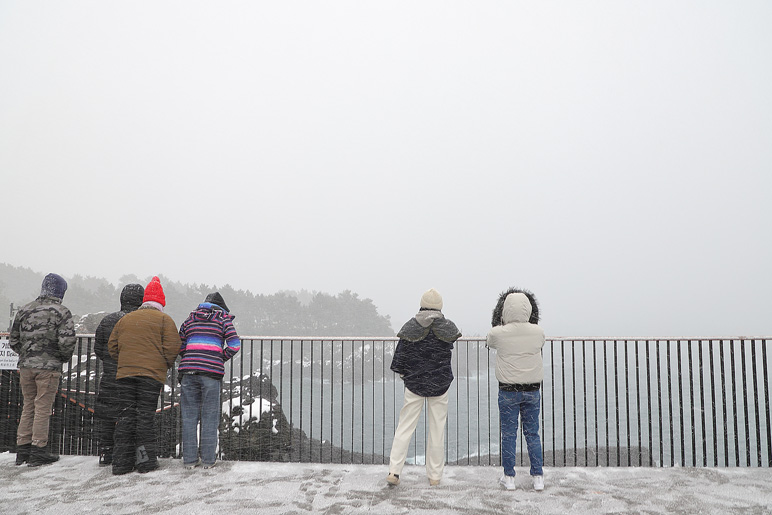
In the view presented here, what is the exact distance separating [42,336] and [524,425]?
5.02 metres

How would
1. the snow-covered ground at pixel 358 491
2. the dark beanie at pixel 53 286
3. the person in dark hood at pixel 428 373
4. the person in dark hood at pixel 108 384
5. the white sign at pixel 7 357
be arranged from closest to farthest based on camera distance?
the snow-covered ground at pixel 358 491, the person in dark hood at pixel 428 373, the person in dark hood at pixel 108 384, the dark beanie at pixel 53 286, the white sign at pixel 7 357

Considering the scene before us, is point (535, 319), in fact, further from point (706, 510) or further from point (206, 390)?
point (206, 390)

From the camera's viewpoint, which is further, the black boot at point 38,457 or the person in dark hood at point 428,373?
the black boot at point 38,457

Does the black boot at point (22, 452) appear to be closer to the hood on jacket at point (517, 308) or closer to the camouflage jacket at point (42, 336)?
the camouflage jacket at point (42, 336)

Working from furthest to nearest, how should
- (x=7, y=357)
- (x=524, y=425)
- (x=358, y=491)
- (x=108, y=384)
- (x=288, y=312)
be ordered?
1. (x=288, y=312)
2. (x=7, y=357)
3. (x=108, y=384)
4. (x=524, y=425)
5. (x=358, y=491)

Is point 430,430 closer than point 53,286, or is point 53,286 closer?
point 430,430

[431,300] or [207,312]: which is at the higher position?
[431,300]

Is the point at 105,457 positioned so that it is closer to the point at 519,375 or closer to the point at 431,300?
the point at 431,300

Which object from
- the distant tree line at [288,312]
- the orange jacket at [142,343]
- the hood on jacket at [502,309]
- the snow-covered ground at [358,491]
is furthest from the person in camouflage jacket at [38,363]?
the distant tree line at [288,312]

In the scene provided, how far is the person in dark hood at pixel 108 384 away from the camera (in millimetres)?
5227

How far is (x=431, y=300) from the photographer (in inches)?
196

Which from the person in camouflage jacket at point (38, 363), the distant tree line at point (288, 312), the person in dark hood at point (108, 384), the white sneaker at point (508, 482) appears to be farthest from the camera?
the distant tree line at point (288, 312)

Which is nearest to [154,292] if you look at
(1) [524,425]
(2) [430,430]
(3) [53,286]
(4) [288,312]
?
(3) [53,286]

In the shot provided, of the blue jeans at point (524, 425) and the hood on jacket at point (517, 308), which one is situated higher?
the hood on jacket at point (517, 308)
